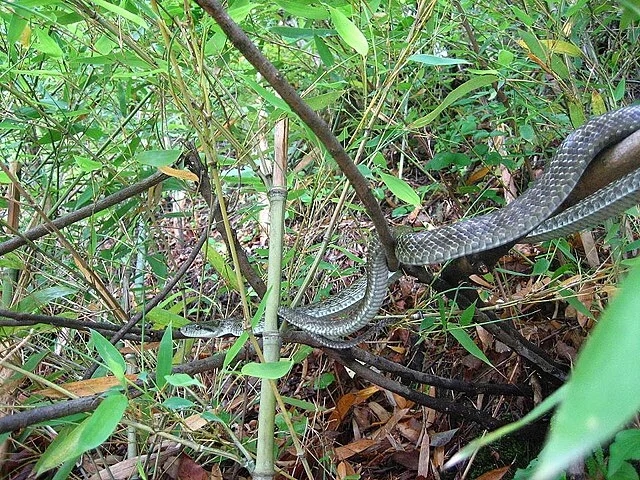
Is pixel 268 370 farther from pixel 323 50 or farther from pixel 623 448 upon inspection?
pixel 623 448

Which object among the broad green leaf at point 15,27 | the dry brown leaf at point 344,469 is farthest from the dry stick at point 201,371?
the broad green leaf at point 15,27

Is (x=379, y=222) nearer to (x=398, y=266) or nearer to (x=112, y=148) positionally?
(x=398, y=266)

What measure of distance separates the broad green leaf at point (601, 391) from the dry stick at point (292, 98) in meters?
0.68

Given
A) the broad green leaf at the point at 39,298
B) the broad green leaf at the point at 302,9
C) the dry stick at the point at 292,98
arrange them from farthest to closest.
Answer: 1. the broad green leaf at the point at 39,298
2. the broad green leaf at the point at 302,9
3. the dry stick at the point at 292,98

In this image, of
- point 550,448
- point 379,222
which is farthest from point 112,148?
point 550,448

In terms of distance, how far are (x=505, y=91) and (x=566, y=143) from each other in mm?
1064

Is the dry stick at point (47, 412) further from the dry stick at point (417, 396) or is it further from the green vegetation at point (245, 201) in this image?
the dry stick at point (417, 396)

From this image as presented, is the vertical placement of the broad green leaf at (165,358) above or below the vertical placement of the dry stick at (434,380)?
above

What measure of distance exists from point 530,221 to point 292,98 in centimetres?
90

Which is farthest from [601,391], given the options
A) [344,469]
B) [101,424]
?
[344,469]

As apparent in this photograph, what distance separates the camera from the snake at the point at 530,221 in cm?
154

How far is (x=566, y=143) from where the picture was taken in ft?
5.53

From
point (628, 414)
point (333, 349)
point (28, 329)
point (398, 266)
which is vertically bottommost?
point (333, 349)

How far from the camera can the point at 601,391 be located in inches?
9.3
